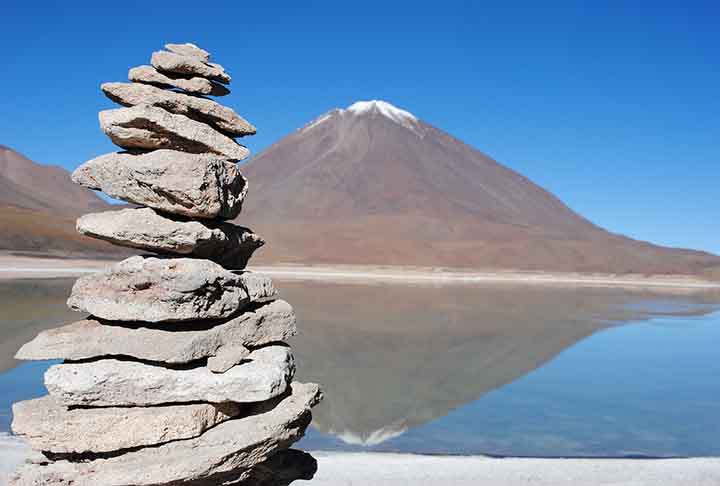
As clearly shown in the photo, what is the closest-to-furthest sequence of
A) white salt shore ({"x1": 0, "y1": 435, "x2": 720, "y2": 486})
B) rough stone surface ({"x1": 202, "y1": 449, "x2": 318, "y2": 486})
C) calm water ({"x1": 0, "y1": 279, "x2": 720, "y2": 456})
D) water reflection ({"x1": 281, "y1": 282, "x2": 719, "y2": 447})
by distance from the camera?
rough stone surface ({"x1": 202, "y1": 449, "x2": 318, "y2": 486})
white salt shore ({"x1": 0, "y1": 435, "x2": 720, "y2": 486})
calm water ({"x1": 0, "y1": 279, "x2": 720, "y2": 456})
water reflection ({"x1": 281, "y1": 282, "x2": 719, "y2": 447})

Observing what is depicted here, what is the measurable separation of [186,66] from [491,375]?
38.4 feet

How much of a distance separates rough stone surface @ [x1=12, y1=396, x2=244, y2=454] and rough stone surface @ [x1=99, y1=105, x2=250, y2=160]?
2.02m

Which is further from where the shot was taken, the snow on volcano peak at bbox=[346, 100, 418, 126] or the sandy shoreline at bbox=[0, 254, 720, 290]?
the snow on volcano peak at bbox=[346, 100, 418, 126]

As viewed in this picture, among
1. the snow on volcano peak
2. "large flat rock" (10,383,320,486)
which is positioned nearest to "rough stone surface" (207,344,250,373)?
"large flat rock" (10,383,320,486)

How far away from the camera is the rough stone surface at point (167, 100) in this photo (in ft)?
18.1

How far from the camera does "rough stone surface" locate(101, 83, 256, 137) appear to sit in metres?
5.52

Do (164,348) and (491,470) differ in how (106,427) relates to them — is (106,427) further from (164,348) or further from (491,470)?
(491,470)

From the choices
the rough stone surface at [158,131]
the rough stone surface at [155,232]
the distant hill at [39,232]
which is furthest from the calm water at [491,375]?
the distant hill at [39,232]

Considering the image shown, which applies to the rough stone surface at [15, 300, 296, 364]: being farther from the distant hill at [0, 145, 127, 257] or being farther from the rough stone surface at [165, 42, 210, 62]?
the distant hill at [0, 145, 127, 257]

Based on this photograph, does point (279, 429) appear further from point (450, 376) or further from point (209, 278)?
point (450, 376)

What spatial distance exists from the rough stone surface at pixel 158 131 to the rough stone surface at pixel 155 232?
1.83 feet

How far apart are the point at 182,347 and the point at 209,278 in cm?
51

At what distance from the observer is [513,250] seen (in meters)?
79.3

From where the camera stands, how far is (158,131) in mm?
5418
